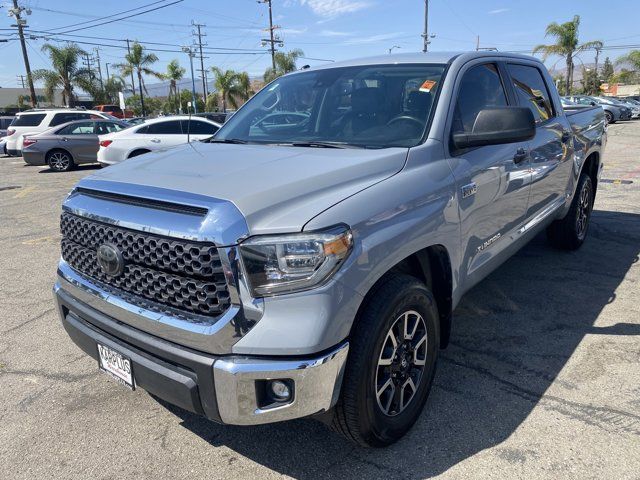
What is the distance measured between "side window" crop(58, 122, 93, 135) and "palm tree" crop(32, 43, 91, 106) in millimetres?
28665

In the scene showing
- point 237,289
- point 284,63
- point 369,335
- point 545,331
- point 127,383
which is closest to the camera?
point 237,289

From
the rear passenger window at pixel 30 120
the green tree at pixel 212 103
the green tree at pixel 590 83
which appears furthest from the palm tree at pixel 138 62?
the green tree at pixel 590 83

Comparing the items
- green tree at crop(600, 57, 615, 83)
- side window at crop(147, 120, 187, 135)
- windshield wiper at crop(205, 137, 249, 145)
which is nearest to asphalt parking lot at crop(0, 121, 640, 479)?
windshield wiper at crop(205, 137, 249, 145)

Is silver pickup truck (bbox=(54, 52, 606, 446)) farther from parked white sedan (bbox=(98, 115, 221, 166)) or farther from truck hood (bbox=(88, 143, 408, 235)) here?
parked white sedan (bbox=(98, 115, 221, 166))

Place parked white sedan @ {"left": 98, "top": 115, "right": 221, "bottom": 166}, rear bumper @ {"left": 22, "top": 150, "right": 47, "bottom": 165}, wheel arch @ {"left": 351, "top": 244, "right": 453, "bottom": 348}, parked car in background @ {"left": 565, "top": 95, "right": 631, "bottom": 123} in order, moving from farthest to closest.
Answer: parked car in background @ {"left": 565, "top": 95, "right": 631, "bottom": 123} → rear bumper @ {"left": 22, "top": 150, "right": 47, "bottom": 165} → parked white sedan @ {"left": 98, "top": 115, "right": 221, "bottom": 166} → wheel arch @ {"left": 351, "top": 244, "right": 453, "bottom": 348}

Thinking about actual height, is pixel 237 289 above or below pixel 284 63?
below

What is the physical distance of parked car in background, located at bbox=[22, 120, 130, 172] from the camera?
15.2 m

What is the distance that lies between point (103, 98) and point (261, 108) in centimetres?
5775

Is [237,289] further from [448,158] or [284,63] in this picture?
[284,63]

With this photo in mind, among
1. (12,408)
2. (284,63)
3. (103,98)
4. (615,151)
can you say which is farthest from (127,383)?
(103,98)

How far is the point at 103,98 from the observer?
55062mm

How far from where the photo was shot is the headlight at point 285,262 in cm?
199

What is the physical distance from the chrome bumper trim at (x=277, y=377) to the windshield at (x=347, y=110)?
136 centimetres

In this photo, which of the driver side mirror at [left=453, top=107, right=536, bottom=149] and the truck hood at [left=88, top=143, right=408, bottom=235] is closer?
the truck hood at [left=88, top=143, right=408, bottom=235]
